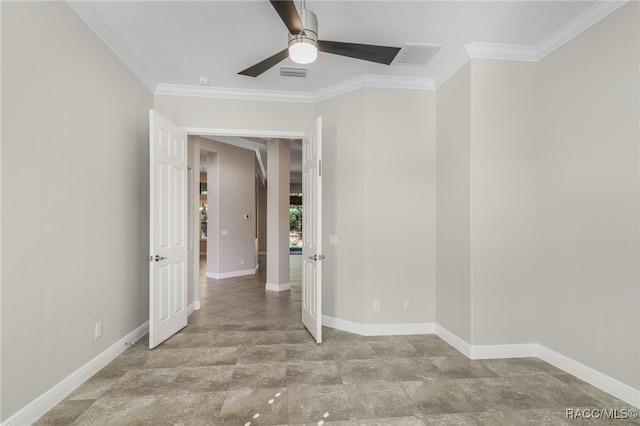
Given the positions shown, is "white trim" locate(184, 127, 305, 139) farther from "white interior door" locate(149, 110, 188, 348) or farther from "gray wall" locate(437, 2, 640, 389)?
"gray wall" locate(437, 2, 640, 389)

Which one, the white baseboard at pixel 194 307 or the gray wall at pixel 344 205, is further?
the white baseboard at pixel 194 307

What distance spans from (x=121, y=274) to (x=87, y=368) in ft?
2.81

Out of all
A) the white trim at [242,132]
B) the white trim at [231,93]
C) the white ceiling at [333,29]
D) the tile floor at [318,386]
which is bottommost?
the tile floor at [318,386]

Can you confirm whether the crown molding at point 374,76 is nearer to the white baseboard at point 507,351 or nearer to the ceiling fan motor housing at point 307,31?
the ceiling fan motor housing at point 307,31

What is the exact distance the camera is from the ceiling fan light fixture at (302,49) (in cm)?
209

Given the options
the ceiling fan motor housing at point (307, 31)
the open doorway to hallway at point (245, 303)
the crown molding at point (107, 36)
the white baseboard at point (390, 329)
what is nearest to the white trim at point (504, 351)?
the white baseboard at point (390, 329)

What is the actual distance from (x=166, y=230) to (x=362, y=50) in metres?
2.68

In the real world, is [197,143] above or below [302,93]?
below

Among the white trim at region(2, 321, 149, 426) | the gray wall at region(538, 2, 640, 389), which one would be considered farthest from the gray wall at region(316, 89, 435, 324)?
the white trim at region(2, 321, 149, 426)

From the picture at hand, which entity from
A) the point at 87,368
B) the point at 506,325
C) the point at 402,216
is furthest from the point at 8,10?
the point at 506,325

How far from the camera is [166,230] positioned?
351 centimetres

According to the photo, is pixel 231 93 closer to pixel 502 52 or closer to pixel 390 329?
pixel 502 52

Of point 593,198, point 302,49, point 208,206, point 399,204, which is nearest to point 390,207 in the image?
point 399,204

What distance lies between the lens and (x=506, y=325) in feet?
10.2
